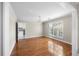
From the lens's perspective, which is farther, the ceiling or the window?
the ceiling

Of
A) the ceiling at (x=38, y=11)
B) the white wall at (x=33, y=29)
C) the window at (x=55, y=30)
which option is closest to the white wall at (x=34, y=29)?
the white wall at (x=33, y=29)

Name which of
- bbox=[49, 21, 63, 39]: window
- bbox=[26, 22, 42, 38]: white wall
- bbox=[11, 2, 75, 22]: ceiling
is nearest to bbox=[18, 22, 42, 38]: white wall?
bbox=[26, 22, 42, 38]: white wall

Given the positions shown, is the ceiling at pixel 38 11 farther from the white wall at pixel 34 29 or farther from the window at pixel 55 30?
the window at pixel 55 30

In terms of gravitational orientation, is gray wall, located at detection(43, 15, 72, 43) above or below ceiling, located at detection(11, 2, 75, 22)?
below

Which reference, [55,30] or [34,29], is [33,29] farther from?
[55,30]

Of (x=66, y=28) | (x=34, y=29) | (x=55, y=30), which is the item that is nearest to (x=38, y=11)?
(x=34, y=29)

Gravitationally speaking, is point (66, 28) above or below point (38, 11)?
below

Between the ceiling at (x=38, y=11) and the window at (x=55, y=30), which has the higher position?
the ceiling at (x=38, y=11)

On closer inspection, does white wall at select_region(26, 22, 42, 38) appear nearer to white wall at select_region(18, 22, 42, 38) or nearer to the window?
white wall at select_region(18, 22, 42, 38)

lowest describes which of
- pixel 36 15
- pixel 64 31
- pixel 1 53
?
pixel 1 53

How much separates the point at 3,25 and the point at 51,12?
57.4 inches

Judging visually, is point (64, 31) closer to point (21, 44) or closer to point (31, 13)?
point (31, 13)

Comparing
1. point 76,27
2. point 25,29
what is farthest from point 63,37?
point 25,29

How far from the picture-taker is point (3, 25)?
1267 millimetres
